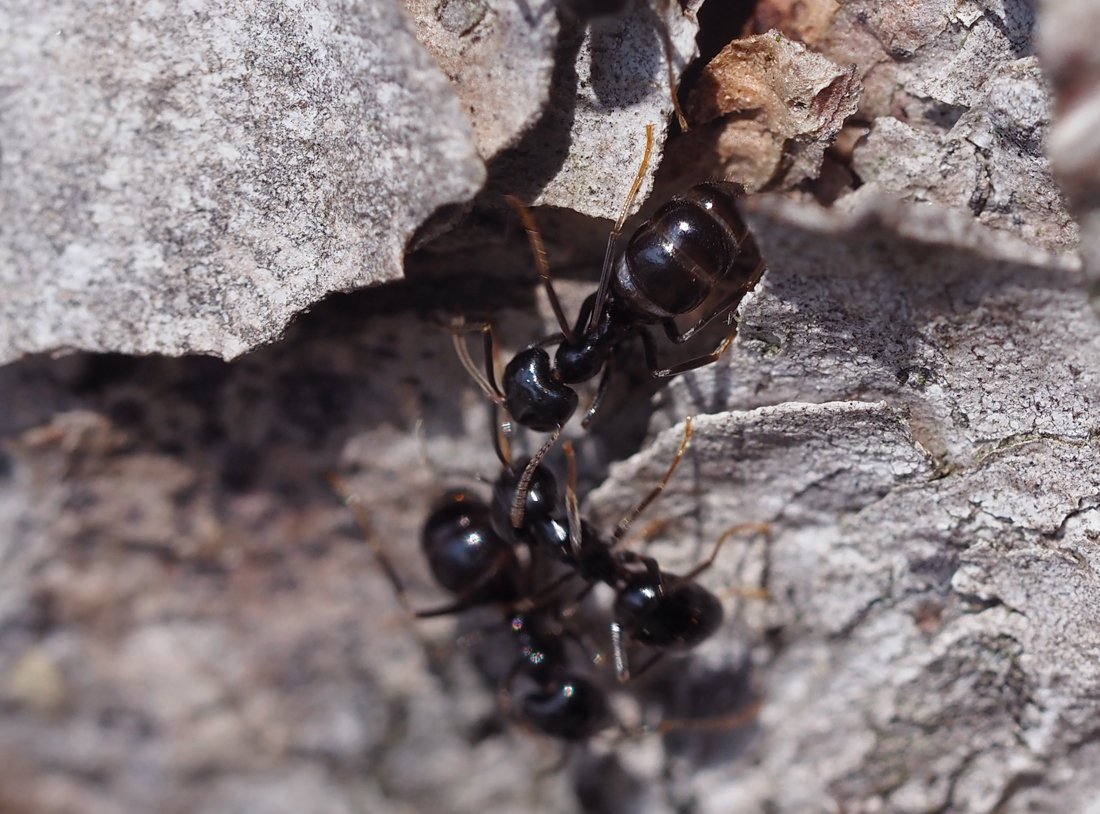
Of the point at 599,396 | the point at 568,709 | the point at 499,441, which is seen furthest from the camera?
the point at 568,709

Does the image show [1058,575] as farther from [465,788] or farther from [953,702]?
[465,788]

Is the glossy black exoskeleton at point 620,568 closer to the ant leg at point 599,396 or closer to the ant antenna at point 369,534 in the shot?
the ant leg at point 599,396

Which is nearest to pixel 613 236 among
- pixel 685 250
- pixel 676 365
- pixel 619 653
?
pixel 685 250

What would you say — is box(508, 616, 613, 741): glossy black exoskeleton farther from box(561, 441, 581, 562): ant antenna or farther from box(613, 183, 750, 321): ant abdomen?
box(613, 183, 750, 321): ant abdomen

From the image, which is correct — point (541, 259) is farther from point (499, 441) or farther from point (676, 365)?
point (499, 441)

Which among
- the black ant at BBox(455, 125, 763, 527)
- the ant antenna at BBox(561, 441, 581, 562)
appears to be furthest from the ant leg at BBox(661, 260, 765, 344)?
the ant antenna at BBox(561, 441, 581, 562)

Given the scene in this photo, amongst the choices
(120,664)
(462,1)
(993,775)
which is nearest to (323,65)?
(462,1)
